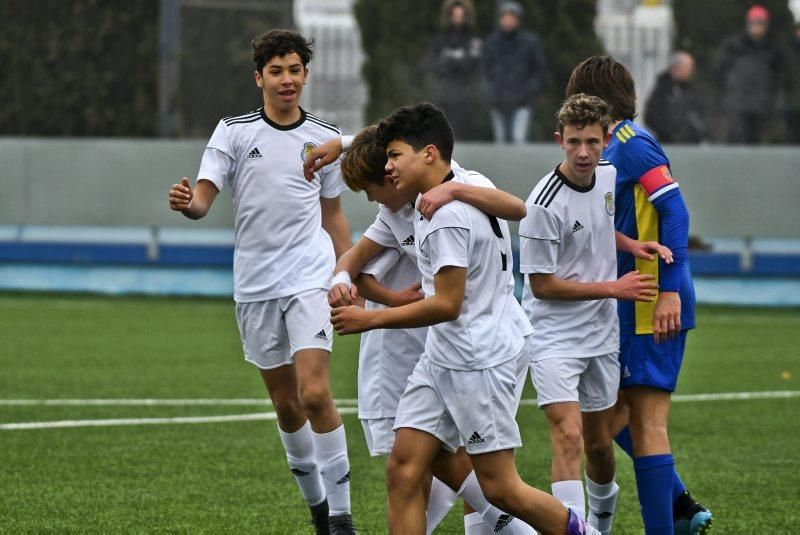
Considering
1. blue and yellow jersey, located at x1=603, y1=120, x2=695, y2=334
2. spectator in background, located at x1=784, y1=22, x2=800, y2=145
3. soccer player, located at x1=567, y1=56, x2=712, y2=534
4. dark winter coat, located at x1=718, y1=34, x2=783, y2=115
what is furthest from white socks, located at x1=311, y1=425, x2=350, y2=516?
spectator in background, located at x1=784, y1=22, x2=800, y2=145

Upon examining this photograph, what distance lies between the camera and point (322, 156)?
22.8 ft

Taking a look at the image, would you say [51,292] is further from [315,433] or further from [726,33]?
[315,433]

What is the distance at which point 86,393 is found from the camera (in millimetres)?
11242

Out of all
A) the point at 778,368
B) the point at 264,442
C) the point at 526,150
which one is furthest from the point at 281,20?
the point at 264,442

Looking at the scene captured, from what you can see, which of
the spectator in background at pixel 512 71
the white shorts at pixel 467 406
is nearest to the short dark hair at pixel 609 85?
the white shorts at pixel 467 406

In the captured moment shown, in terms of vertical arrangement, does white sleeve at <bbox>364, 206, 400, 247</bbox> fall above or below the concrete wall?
above

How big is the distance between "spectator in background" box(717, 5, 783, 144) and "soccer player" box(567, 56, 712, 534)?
12.6 meters

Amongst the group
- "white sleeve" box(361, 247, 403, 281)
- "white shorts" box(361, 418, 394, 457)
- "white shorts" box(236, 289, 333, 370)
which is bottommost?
"white shorts" box(361, 418, 394, 457)

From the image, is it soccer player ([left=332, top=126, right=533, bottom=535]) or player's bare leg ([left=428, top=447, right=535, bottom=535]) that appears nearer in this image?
soccer player ([left=332, top=126, right=533, bottom=535])

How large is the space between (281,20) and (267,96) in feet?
40.9

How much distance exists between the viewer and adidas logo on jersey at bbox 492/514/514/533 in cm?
581

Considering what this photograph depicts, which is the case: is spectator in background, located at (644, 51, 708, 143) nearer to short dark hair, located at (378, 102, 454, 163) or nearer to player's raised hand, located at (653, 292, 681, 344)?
player's raised hand, located at (653, 292, 681, 344)

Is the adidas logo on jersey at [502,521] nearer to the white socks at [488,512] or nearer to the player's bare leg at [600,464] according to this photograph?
the white socks at [488,512]

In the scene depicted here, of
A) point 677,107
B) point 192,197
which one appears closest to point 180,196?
point 192,197
